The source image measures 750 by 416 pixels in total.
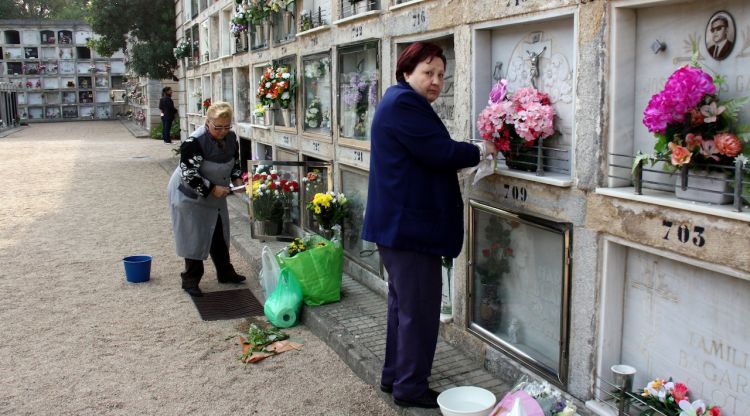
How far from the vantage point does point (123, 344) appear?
15.1ft

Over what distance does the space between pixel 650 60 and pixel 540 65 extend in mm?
729

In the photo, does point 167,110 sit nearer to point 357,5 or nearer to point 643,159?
point 357,5

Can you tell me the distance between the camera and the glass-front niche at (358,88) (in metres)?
5.26

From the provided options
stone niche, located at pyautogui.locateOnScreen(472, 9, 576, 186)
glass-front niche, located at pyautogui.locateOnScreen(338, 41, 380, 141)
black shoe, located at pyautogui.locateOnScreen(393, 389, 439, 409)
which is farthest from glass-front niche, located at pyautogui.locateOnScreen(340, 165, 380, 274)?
black shoe, located at pyautogui.locateOnScreen(393, 389, 439, 409)

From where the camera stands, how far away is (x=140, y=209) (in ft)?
32.6

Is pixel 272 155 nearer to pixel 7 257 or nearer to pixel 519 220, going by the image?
pixel 7 257

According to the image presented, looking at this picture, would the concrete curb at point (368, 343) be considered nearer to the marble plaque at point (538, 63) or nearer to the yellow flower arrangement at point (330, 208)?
the yellow flower arrangement at point (330, 208)

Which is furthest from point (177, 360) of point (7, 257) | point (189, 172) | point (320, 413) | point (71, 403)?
point (7, 257)

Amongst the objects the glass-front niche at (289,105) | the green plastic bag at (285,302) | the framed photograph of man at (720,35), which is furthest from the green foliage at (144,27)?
the framed photograph of man at (720,35)

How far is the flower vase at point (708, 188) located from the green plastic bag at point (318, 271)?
2.75 meters

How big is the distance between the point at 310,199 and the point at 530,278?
134 inches

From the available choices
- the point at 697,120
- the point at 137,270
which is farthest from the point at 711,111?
the point at 137,270

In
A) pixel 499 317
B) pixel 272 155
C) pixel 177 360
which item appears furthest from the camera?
pixel 272 155

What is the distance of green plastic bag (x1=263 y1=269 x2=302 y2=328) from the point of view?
486 centimetres
